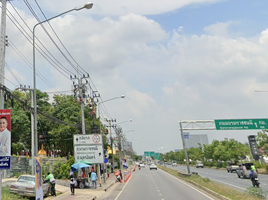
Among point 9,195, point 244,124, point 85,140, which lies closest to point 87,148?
point 85,140

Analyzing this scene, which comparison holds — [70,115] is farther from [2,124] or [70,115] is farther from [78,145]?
[2,124]

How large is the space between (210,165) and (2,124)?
7196 centimetres

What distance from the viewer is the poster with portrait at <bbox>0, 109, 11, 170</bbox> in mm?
8817

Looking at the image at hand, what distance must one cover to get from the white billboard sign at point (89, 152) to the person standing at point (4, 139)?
14.4 m

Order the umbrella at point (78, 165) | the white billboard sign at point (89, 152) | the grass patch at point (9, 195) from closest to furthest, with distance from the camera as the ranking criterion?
the grass patch at point (9, 195)
the umbrella at point (78, 165)
the white billboard sign at point (89, 152)

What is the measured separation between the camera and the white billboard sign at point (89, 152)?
23.2 metres

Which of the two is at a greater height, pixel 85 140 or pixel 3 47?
pixel 3 47

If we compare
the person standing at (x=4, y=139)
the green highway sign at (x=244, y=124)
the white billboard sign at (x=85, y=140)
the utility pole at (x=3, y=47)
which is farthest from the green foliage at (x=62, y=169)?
the green highway sign at (x=244, y=124)

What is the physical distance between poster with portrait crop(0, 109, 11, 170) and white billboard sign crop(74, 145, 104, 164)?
47.3 ft

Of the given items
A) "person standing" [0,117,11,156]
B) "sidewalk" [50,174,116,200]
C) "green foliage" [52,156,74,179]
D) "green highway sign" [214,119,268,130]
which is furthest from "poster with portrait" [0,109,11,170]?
"green highway sign" [214,119,268,130]

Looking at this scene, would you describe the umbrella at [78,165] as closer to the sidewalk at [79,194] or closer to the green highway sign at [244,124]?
the sidewalk at [79,194]

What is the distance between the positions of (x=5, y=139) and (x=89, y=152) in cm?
1469

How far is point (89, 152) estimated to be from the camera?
76.5 ft

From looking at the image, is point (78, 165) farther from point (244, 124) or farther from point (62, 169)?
point (244, 124)
